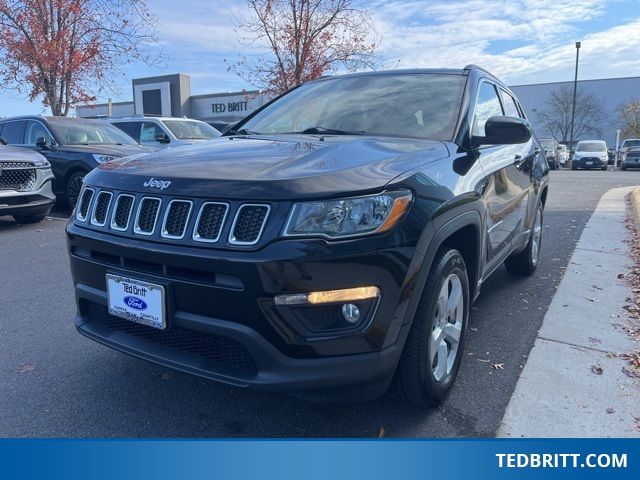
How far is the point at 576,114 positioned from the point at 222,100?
31714mm

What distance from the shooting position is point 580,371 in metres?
3.09

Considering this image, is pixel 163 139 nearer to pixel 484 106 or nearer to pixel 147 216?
pixel 484 106

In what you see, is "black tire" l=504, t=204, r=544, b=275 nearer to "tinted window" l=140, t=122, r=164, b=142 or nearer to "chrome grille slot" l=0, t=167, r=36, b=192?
"chrome grille slot" l=0, t=167, r=36, b=192

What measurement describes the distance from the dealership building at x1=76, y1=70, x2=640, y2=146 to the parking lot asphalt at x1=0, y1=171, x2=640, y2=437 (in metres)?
27.9

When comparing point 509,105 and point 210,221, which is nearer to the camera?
point 210,221

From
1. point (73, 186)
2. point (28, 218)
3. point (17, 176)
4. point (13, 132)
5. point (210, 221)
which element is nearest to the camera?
point (210, 221)

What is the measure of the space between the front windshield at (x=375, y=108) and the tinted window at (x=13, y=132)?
23.9 feet

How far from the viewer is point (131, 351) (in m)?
2.31

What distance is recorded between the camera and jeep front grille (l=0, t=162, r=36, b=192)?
7.03 metres

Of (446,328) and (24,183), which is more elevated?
(24,183)

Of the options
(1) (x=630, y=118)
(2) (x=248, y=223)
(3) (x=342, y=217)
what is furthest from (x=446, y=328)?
(1) (x=630, y=118)

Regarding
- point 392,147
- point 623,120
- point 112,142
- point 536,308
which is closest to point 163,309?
point 392,147

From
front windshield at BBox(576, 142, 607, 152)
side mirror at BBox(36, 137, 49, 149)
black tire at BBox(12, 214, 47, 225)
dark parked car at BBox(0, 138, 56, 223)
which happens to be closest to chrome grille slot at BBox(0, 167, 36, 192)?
dark parked car at BBox(0, 138, 56, 223)

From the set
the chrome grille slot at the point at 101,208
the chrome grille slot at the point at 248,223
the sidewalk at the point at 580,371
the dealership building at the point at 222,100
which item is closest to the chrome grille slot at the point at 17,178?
the chrome grille slot at the point at 101,208
